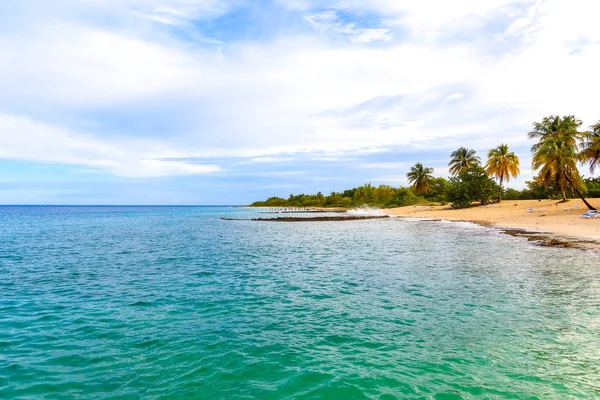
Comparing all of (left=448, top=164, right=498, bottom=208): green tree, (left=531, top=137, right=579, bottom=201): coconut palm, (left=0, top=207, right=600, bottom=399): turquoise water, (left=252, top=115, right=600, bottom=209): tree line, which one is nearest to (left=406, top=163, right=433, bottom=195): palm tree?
(left=252, top=115, right=600, bottom=209): tree line

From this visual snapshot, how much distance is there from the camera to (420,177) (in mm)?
115938

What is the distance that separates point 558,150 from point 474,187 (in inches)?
1119

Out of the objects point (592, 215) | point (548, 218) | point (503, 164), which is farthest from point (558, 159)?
point (503, 164)

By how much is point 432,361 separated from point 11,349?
36.9 feet

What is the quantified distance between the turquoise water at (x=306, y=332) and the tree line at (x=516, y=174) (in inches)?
1546

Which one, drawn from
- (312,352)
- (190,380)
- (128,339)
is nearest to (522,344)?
(312,352)

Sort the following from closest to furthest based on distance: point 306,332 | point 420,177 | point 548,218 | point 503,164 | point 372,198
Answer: point 306,332 → point 548,218 → point 503,164 → point 420,177 → point 372,198

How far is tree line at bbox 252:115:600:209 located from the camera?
170ft

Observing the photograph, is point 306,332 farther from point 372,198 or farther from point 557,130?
point 372,198

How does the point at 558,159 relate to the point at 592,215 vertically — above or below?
above

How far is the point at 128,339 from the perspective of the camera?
1023cm

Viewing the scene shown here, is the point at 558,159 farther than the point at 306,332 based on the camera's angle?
Yes

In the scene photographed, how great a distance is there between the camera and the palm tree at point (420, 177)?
115688 mm

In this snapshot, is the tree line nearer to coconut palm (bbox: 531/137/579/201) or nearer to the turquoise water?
coconut palm (bbox: 531/137/579/201)
